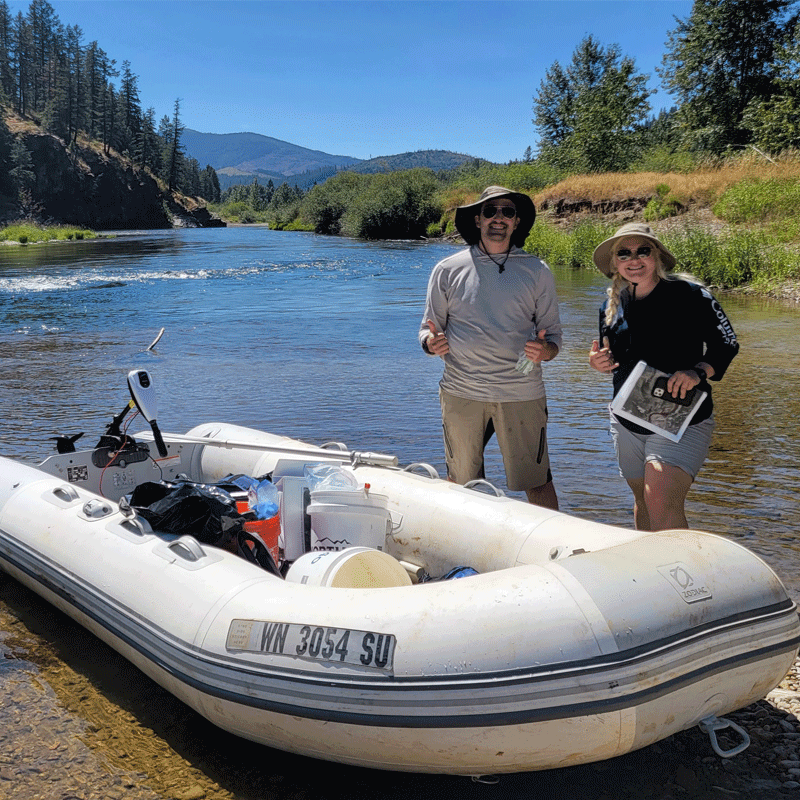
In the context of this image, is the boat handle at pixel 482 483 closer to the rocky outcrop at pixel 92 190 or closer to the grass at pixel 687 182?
the grass at pixel 687 182

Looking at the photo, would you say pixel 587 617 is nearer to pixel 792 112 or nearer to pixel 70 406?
pixel 70 406

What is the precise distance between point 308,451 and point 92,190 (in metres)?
79.4

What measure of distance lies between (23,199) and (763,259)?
2572 inches

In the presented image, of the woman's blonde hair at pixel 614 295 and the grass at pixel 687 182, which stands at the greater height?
the grass at pixel 687 182

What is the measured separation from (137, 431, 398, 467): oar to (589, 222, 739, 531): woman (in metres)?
1.35

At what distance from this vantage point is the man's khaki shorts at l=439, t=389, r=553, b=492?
392 cm

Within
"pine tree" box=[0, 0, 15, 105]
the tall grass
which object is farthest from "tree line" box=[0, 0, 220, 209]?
the tall grass

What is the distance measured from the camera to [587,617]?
7.75ft

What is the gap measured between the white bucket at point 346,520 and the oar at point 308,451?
68 centimetres

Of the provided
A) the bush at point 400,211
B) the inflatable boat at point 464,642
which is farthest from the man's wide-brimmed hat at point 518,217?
the bush at point 400,211

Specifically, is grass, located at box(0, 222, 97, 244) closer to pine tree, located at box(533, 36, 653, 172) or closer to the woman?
pine tree, located at box(533, 36, 653, 172)

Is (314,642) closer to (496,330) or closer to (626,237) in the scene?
(496,330)

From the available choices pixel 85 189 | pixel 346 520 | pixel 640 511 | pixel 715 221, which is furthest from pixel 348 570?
pixel 85 189

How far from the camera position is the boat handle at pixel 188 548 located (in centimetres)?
304
